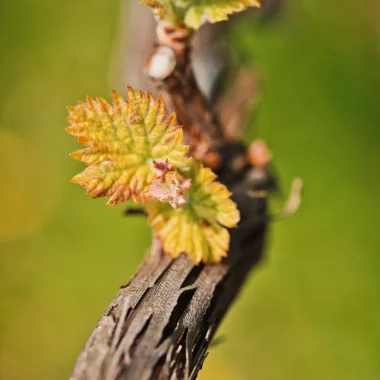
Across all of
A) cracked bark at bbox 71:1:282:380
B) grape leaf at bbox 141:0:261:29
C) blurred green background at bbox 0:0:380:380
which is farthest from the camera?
blurred green background at bbox 0:0:380:380

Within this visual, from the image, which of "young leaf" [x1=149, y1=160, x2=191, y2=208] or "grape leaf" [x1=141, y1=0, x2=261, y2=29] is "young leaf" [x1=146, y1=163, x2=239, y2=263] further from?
"grape leaf" [x1=141, y1=0, x2=261, y2=29]

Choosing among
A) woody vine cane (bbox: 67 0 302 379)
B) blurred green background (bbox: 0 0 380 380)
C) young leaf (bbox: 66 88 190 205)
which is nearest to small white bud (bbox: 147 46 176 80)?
woody vine cane (bbox: 67 0 302 379)

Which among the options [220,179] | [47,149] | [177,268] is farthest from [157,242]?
[47,149]

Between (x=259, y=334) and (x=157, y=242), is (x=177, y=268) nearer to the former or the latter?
(x=157, y=242)

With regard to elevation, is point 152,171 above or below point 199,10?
below

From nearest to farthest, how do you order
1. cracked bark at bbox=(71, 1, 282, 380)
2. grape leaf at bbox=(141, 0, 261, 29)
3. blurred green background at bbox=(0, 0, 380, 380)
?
cracked bark at bbox=(71, 1, 282, 380), grape leaf at bbox=(141, 0, 261, 29), blurred green background at bbox=(0, 0, 380, 380)

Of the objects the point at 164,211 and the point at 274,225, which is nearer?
the point at 164,211

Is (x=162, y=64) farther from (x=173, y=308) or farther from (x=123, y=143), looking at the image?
(x=173, y=308)

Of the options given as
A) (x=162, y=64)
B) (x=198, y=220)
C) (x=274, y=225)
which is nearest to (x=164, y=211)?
(x=198, y=220)
